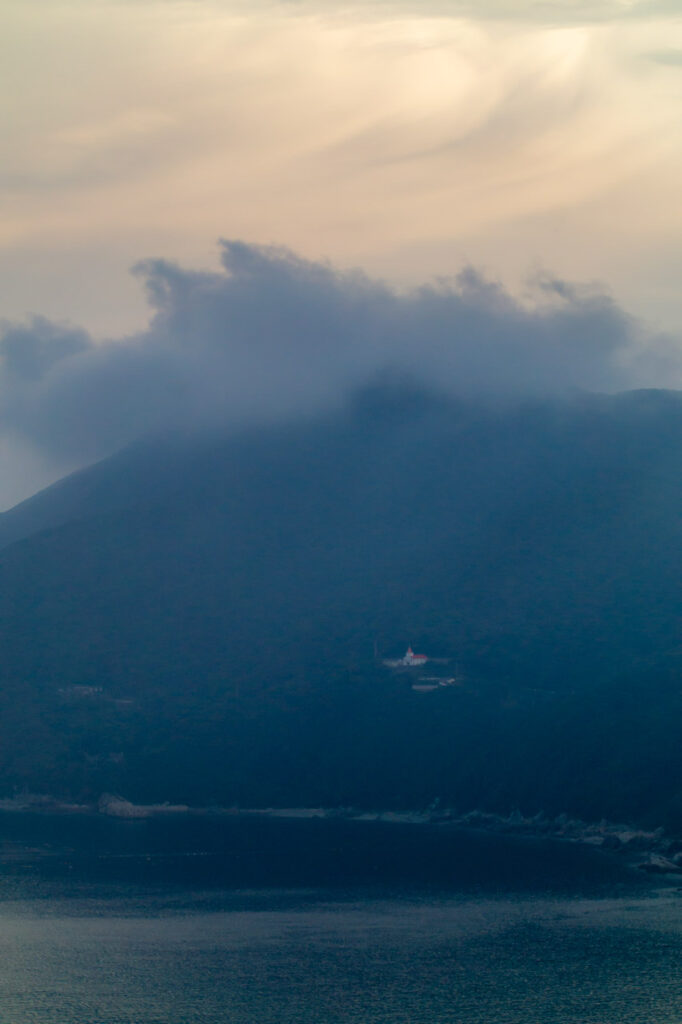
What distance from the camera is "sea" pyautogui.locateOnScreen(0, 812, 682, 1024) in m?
71.2

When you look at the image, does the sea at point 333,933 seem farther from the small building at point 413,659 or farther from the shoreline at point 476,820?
the small building at point 413,659

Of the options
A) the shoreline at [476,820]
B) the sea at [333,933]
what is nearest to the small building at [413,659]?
the shoreline at [476,820]

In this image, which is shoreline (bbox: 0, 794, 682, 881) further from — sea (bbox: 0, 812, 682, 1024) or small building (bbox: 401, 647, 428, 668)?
small building (bbox: 401, 647, 428, 668)

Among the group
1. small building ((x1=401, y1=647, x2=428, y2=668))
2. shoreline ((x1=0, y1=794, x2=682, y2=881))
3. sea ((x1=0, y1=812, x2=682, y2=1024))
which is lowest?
sea ((x1=0, y1=812, x2=682, y2=1024))

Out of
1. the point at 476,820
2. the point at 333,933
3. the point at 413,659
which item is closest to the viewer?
the point at 333,933

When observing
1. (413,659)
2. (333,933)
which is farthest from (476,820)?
(333,933)

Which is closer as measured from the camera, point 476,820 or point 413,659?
point 476,820

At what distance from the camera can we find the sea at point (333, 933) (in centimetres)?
7125

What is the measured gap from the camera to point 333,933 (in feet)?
290

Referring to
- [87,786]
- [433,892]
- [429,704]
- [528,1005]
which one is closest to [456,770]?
[429,704]

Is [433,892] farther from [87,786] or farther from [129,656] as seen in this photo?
[129,656]

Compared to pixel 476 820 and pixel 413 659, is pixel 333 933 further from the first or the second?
pixel 413 659

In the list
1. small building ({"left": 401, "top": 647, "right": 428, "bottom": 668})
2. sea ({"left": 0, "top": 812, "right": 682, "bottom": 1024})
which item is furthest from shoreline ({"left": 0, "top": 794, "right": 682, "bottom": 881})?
small building ({"left": 401, "top": 647, "right": 428, "bottom": 668})

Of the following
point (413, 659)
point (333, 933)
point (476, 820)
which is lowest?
point (333, 933)
